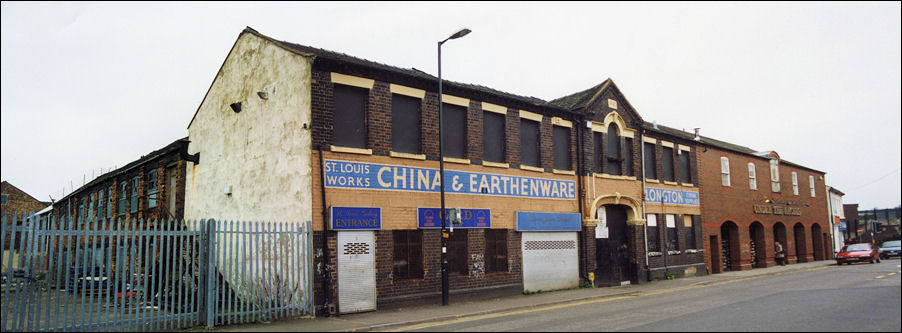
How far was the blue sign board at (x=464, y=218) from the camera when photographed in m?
15.8

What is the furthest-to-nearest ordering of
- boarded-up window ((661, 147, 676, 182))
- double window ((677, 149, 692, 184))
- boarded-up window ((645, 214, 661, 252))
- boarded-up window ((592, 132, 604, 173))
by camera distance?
double window ((677, 149, 692, 184)) < boarded-up window ((661, 147, 676, 182)) < boarded-up window ((645, 214, 661, 252)) < boarded-up window ((592, 132, 604, 173))

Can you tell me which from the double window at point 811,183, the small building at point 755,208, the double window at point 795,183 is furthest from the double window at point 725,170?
the double window at point 811,183

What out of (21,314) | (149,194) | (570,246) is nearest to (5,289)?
(21,314)

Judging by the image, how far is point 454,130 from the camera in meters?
17.3

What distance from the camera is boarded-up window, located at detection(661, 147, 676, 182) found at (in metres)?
25.9

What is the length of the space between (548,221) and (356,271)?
7.76m

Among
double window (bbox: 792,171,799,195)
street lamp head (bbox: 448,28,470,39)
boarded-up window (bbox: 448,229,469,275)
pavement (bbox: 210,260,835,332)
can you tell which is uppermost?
street lamp head (bbox: 448,28,470,39)

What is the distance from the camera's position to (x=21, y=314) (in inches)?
390

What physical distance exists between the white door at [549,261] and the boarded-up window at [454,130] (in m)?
3.73

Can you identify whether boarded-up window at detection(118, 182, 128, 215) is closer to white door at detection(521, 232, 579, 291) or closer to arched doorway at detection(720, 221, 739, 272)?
white door at detection(521, 232, 579, 291)

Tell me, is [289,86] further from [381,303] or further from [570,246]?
[570,246]

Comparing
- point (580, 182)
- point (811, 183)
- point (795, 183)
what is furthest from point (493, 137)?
point (811, 183)

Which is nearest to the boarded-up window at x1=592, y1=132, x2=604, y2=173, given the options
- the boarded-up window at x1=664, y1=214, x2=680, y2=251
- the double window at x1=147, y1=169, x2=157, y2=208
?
the boarded-up window at x1=664, y1=214, x2=680, y2=251

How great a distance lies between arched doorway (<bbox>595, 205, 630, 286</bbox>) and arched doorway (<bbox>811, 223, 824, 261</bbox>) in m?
23.6
